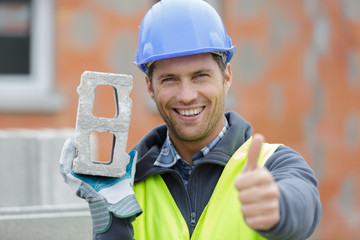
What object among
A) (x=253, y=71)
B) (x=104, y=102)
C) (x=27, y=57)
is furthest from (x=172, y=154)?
(x=27, y=57)

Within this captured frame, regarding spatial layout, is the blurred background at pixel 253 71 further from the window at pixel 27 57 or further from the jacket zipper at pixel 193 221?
the jacket zipper at pixel 193 221

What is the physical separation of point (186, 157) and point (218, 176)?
22 centimetres

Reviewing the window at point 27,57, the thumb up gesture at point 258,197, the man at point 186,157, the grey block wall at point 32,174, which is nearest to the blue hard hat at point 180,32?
the man at point 186,157

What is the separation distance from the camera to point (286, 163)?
6.61ft

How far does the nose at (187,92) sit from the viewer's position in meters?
2.22

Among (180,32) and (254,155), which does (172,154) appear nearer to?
(180,32)

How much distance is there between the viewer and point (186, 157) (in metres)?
2.38

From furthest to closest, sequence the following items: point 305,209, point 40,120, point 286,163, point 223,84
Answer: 1. point 40,120
2. point 223,84
3. point 286,163
4. point 305,209

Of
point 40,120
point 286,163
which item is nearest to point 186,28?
point 286,163

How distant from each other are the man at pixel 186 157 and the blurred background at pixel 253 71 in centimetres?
281

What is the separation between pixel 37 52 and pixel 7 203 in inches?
92.6

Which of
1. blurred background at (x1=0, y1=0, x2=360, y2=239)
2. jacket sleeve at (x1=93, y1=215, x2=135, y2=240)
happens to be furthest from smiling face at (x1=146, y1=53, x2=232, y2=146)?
blurred background at (x1=0, y1=0, x2=360, y2=239)

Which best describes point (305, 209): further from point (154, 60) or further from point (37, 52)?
point (37, 52)

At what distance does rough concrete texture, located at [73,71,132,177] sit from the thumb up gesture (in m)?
0.67
